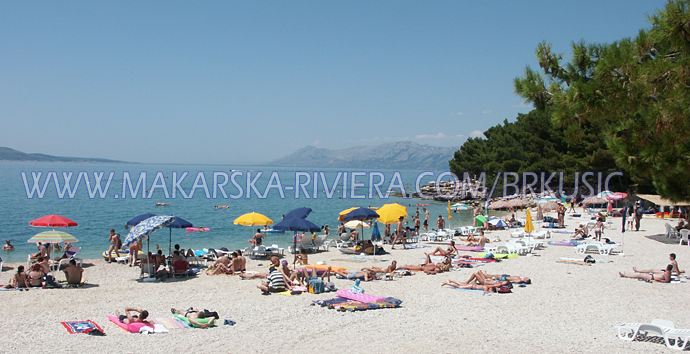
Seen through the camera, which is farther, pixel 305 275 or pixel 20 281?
pixel 305 275

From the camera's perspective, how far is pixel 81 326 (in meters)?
9.70

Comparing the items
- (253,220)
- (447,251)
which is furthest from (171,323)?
(253,220)

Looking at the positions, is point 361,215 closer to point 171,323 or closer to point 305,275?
point 305,275

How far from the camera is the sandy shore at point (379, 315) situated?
8.90 m

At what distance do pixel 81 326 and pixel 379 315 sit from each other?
505cm

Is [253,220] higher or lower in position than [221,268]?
higher

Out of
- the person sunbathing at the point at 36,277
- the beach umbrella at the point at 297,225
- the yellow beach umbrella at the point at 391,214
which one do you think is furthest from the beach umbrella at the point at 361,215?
the person sunbathing at the point at 36,277

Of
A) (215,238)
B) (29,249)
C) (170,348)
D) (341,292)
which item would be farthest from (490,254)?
(29,249)

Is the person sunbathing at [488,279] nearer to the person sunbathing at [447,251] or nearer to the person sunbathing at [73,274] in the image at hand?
the person sunbathing at [447,251]

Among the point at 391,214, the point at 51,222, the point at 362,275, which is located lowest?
the point at 362,275

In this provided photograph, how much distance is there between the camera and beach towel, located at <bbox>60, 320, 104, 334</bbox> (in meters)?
9.53

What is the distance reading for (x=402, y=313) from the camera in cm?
1104

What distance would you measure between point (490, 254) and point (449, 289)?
5.49 m

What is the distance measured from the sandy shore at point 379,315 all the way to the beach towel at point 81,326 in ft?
0.36
